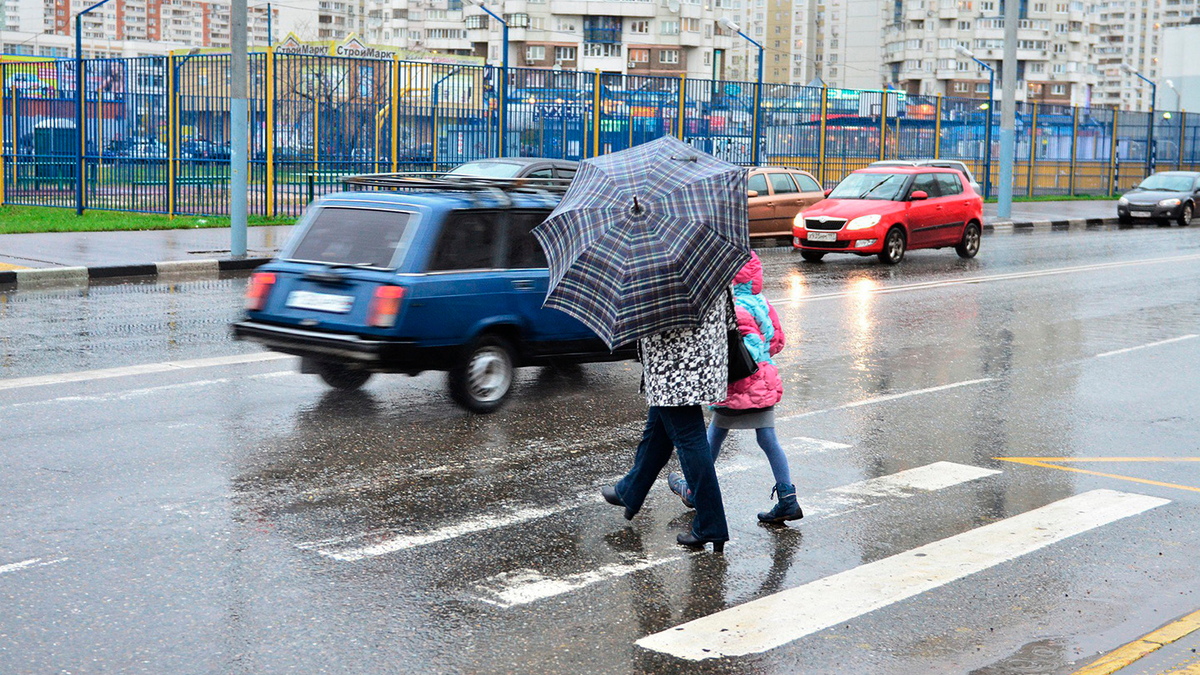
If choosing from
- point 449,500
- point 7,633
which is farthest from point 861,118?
point 7,633

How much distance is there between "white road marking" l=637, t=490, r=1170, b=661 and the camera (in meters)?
4.99

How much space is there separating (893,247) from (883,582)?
639 inches

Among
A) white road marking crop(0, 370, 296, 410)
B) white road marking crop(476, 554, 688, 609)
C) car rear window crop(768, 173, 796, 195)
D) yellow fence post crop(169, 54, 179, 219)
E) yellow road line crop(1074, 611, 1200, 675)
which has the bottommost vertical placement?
yellow road line crop(1074, 611, 1200, 675)

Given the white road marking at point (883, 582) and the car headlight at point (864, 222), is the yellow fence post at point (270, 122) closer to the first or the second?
the car headlight at point (864, 222)

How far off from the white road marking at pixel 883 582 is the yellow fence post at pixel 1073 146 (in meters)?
37.6

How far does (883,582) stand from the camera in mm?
5715

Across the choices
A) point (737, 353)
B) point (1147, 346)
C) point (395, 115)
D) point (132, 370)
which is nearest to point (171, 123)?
point (395, 115)

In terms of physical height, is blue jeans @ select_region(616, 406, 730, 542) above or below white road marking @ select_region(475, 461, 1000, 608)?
above

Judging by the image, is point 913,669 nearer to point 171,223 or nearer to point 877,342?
point 877,342

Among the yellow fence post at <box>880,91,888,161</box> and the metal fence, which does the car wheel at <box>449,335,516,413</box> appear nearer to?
the metal fence

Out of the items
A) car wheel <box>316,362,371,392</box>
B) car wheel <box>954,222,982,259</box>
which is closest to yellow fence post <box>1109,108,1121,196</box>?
car wheel <box>954,222,982,259</box>

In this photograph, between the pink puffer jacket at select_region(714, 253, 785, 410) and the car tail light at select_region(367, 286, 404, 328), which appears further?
the car tail light at select_region(367, 286, 404, 328)

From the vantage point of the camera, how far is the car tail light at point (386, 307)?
28.2ft

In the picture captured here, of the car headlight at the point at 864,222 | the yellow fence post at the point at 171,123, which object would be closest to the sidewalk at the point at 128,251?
the yellow fence post at the point at 171,123
